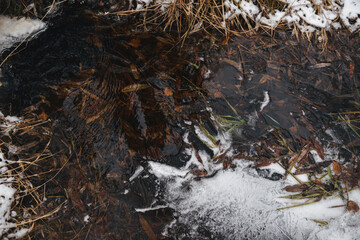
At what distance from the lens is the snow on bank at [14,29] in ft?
7.12

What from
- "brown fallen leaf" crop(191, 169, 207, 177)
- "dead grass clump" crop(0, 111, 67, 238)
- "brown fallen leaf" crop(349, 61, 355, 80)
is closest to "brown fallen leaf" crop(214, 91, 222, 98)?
"brown fallen leaf" crop(191, 169, 207, 177)

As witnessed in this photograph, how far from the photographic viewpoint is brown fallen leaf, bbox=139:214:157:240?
188 centimetres

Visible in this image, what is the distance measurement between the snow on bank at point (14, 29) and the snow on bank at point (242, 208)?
5.42ft

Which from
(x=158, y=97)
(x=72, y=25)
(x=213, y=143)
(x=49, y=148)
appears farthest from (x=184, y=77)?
(x=49, y=148)

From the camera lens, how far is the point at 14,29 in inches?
86.4

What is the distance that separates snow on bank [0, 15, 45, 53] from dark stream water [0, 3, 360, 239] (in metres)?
0.11

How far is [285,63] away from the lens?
2.38 meters

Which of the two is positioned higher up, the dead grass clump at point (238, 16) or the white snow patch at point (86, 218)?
the dead grass clump at point (238, 16)

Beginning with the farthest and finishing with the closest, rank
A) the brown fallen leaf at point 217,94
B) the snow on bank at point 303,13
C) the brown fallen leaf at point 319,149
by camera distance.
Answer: the snow on bank at point 303,13, the brown fallen leaf at point 217,94, the brown fallen leaf at point 319,149

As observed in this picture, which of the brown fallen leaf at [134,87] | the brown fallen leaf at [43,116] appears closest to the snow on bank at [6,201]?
the brown fallen leaf at [43,116]

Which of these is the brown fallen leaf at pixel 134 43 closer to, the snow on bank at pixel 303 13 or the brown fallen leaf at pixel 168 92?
the brown fallen leaf at pixel 168 92

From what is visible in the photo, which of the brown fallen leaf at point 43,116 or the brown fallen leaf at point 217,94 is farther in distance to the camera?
Result: the brown fallen leaf at point 217,94

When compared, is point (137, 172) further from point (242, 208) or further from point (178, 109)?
point (242, 208)

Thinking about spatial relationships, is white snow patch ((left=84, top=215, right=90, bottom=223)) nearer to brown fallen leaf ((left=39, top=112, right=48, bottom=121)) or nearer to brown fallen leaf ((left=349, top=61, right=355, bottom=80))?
brown fallen leaf ((left=39, top=112, right=48, bottom=121))
